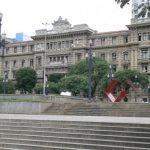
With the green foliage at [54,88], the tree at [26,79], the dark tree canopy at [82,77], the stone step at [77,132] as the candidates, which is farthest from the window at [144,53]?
the stone step at [77,132]

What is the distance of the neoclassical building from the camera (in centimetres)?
7425

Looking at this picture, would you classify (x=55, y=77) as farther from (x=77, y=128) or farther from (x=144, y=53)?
(x=77, y=128)

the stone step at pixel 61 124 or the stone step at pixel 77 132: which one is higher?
the stone step at pixel 61 124

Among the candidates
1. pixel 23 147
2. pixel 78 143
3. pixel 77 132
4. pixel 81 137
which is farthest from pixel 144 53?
pixel 78 143

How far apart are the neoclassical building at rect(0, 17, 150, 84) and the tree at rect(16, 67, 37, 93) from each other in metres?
4.65

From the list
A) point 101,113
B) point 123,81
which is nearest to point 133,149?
point 101,113

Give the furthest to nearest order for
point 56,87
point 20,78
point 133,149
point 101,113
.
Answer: point 20,78, point 56,87, point 101,113, point 133,149

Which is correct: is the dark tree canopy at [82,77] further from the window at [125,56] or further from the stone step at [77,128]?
the stone step at [77,128]

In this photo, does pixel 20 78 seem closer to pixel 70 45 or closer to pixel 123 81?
pixel 70 45

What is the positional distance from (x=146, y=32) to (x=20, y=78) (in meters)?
26.1

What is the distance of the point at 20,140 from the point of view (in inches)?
557

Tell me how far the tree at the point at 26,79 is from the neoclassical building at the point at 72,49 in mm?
4646

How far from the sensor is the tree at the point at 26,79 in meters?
79.5

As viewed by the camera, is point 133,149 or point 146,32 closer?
point 133,149
